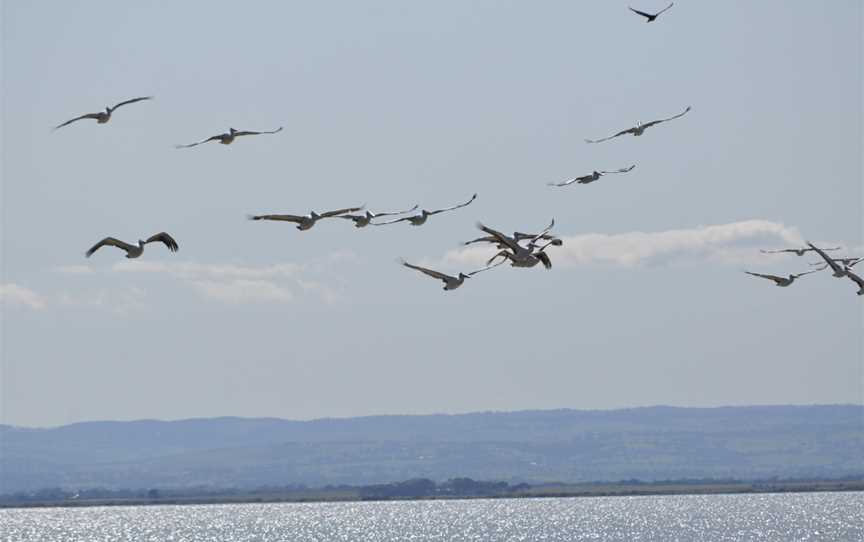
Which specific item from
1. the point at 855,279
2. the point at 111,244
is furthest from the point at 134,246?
the point at 855,279

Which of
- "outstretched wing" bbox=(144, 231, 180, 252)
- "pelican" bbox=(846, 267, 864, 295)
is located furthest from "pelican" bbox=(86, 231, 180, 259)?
"pelican" bbox=(846, 267, 864, 295)

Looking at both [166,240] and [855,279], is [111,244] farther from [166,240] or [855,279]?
[855,279]

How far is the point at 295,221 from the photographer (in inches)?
2223

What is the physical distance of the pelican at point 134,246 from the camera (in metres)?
54.1

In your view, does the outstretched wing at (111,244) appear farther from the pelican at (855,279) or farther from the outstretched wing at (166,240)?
the pelican at (855,279)

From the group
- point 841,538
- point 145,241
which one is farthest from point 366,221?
point 841,538

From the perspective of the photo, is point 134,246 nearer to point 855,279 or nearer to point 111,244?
point 111,244

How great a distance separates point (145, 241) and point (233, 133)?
5170 mm

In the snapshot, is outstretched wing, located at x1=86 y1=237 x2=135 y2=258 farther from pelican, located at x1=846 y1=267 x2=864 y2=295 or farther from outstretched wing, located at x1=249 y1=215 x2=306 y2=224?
pelican, located at x1=846 y1=267 x2=864 y2=295

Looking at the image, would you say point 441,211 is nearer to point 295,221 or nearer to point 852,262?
point 295,221

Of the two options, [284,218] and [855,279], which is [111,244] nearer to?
[284,218]

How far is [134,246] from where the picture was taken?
5716cm

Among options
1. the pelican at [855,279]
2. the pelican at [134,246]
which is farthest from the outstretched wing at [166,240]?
the pelican at [855,279]

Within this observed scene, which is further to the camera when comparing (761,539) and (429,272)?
(761,539)
